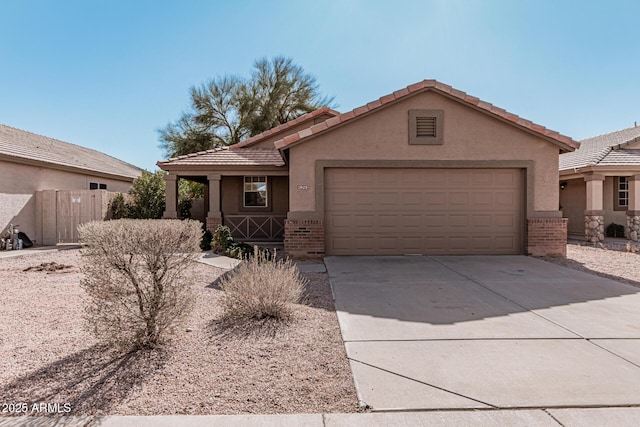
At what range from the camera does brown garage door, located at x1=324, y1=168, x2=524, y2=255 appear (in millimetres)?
10539

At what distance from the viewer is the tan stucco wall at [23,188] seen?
506 inches

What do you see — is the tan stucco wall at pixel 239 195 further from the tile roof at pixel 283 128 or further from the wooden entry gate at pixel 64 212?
the wooden entry gate at pixel 64 212

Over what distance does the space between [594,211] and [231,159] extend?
14645mm

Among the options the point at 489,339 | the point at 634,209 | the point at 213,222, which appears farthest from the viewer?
the point at 634,209

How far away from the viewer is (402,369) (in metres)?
3.61

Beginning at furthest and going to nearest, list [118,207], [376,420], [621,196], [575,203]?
[575,203] → [621,196] → [118,207] → [376,420]

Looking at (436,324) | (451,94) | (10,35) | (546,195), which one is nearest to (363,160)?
(451,94)

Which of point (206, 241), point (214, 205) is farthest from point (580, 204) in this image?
point (206, 241)

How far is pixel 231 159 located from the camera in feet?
45.9

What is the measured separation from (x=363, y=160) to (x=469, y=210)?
346cm

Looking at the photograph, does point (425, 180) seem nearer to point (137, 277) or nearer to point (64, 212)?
point (137, 277)

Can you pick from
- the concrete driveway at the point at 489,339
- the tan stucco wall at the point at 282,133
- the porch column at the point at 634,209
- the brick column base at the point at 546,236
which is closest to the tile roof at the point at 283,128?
the tan stucco wall at the point at 282,133

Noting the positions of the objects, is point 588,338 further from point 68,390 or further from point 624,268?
point 624,268

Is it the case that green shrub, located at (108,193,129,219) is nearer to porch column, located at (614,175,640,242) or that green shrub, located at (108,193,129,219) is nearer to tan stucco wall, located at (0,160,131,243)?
tan stucco wall, located at (0,160,131,243)
